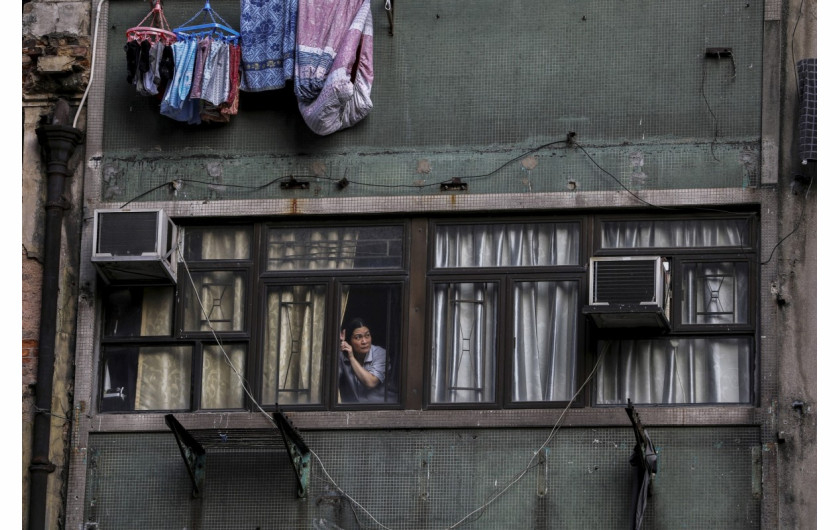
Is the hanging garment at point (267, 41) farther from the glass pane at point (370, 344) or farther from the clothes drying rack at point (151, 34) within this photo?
the glass pane at point (370, 344)

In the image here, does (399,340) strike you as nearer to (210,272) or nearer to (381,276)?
(381,276)

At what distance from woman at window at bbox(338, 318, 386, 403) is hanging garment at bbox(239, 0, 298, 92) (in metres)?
2.63

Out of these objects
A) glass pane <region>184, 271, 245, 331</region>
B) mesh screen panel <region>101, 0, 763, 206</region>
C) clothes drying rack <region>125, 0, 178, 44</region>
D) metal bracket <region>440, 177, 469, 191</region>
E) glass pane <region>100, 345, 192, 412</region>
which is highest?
clothes drying rack <region>125, 0, 178, 44</region>

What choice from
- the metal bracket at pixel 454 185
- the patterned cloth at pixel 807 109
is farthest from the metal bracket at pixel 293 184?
the patterned cloth at pixel 807 109

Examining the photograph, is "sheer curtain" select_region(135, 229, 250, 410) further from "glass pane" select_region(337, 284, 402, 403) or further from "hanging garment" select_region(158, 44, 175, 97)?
"hanging garment" select_region(158, 44, 175, 97)

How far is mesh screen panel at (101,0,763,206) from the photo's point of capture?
16.4 m

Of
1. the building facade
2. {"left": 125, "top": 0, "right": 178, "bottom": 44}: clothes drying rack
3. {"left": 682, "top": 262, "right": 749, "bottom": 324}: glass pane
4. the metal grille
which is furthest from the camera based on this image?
{"left": 125, "top": 0, "right": 178, "bottom": 44}: clothes drying rack

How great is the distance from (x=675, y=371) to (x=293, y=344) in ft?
12.0

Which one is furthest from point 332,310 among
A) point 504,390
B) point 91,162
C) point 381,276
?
point 91,162

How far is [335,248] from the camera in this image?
16828 mm

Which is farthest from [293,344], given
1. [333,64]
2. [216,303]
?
[333,64]

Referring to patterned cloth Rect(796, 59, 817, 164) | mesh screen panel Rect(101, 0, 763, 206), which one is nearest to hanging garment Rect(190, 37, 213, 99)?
mesh screen panel Rect(101, 0, 763, 206)

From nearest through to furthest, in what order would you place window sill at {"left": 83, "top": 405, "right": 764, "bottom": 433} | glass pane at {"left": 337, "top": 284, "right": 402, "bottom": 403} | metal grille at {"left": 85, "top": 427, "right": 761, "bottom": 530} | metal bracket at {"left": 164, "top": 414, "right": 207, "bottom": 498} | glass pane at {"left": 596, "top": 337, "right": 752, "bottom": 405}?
1. metal grille at {"left": 85, "top": 427, "right": 761, "bottom": 530}
2. window sill at {"left": 83, "top": 405, "right": 764, "bottom": 433}
3. metal bracket at {"left": 164, "top": 414, "right": 207, "bottom": 498}
4. glass pane at {"left": 596, "top": 337, "right": 752, "bottom": 405}
5. glass pane at {"left": 337, "top": 284, "right": 402, "bottom": 403}

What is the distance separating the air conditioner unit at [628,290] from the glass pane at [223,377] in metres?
3.47
